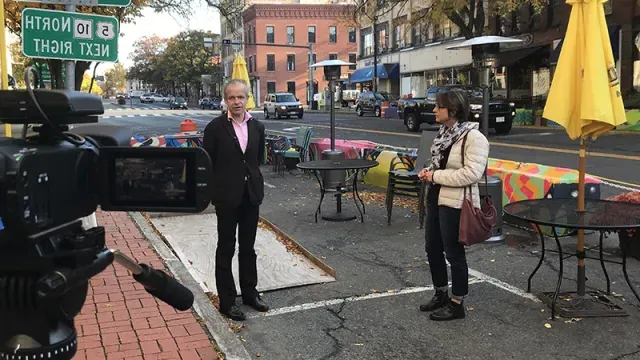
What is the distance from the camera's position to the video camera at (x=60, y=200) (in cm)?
143

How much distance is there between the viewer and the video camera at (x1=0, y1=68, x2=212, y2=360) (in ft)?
4.70

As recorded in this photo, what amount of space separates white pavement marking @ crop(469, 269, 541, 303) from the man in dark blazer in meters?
1.93

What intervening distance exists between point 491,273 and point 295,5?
5859 cm

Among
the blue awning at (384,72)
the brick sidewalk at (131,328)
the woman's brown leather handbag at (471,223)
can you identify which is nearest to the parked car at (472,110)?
the woman's brown leather handbag at (471,223)

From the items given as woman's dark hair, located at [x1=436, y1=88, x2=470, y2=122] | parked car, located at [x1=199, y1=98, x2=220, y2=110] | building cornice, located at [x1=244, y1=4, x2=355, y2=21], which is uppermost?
building cornice, located at [x1=244, y1=4, x2=355, y2=21]

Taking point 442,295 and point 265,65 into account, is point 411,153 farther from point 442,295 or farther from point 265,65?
point 265,65

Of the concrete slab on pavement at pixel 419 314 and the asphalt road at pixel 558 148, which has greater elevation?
the asphalt road at pixel 558 148

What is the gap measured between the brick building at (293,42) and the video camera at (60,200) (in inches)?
2340

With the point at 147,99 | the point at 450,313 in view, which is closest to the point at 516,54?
the point at 450,313

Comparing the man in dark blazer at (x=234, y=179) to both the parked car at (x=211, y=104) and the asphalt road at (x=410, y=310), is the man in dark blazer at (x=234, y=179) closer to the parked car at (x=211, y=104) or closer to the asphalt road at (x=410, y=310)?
the asphalt road at (x=410, y=310)

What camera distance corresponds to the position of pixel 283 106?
3309 cm

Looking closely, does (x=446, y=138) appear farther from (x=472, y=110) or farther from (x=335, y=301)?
(x=472, y=110)

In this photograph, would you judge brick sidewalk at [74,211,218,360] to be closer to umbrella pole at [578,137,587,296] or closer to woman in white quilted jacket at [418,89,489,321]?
woman in white quilted jacket at [418,89,489,321]

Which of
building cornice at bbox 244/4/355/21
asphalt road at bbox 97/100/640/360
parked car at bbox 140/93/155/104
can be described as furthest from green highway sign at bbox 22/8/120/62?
parked car at bbox 140/93/155/104
